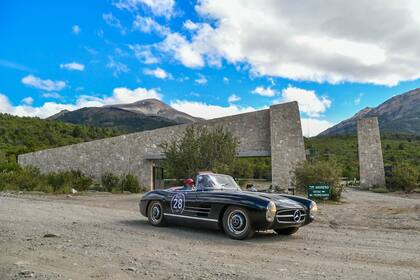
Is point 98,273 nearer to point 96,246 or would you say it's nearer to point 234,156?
point 96,246

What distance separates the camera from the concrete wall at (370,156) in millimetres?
31523

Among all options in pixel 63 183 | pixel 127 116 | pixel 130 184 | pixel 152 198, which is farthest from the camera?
pixel 127 116

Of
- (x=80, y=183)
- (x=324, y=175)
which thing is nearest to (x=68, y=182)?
(x=80, y=183)

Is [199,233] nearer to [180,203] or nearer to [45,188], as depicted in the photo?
[180,203]

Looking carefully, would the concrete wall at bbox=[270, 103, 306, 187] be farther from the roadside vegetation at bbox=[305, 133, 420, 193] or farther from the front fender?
the front fender

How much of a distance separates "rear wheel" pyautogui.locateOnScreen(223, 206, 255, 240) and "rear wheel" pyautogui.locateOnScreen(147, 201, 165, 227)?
87.0 inches

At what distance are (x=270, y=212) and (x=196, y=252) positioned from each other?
185cm

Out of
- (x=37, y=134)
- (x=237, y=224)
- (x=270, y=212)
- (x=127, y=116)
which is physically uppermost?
(x=127, y=116)

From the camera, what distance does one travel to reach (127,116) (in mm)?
135625

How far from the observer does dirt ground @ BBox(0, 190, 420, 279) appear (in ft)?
17.1

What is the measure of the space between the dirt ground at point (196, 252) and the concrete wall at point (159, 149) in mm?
15714

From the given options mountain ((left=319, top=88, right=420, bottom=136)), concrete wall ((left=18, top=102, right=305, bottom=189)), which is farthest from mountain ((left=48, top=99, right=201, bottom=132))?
concrete wall ((left=18, top=102, right=305, bottom=189))

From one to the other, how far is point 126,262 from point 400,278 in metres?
3.66

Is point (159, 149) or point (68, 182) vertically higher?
point (159, 149)
